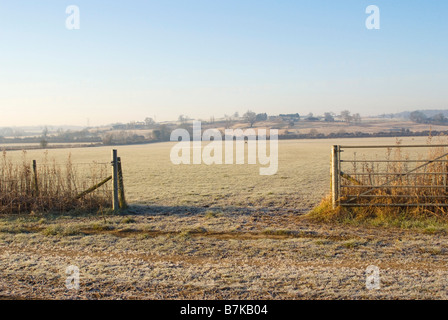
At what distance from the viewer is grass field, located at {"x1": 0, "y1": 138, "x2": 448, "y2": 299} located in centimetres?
548

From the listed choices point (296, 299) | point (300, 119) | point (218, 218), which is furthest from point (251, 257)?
point (300, 119)

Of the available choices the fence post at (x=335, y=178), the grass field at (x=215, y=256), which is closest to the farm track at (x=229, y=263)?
the grass field at (x=215, y=256)

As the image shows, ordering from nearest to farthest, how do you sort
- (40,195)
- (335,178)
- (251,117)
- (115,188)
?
(335,178) → (115,188) → (40,195) → (251,117)

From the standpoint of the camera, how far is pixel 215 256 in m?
7.20

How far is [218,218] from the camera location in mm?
10680

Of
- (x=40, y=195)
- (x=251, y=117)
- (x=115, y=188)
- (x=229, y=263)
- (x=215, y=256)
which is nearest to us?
(x=229, y=263)

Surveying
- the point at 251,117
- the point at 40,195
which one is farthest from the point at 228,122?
the point at 40,195

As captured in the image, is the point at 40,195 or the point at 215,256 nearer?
the point at 215,256

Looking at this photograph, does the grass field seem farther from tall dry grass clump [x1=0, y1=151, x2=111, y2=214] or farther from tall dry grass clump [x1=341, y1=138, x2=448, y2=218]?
tall dry grass clump [x1=341, y1=138, x2=448, y2=218]

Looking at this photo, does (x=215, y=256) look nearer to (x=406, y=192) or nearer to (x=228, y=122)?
(x=406, y=192)

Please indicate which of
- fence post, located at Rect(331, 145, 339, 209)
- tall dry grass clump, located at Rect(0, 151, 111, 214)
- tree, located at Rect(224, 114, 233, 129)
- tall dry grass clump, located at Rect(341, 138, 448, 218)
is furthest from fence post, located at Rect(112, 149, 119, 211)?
tree, located at Rect(224, 114, 233, 129)
